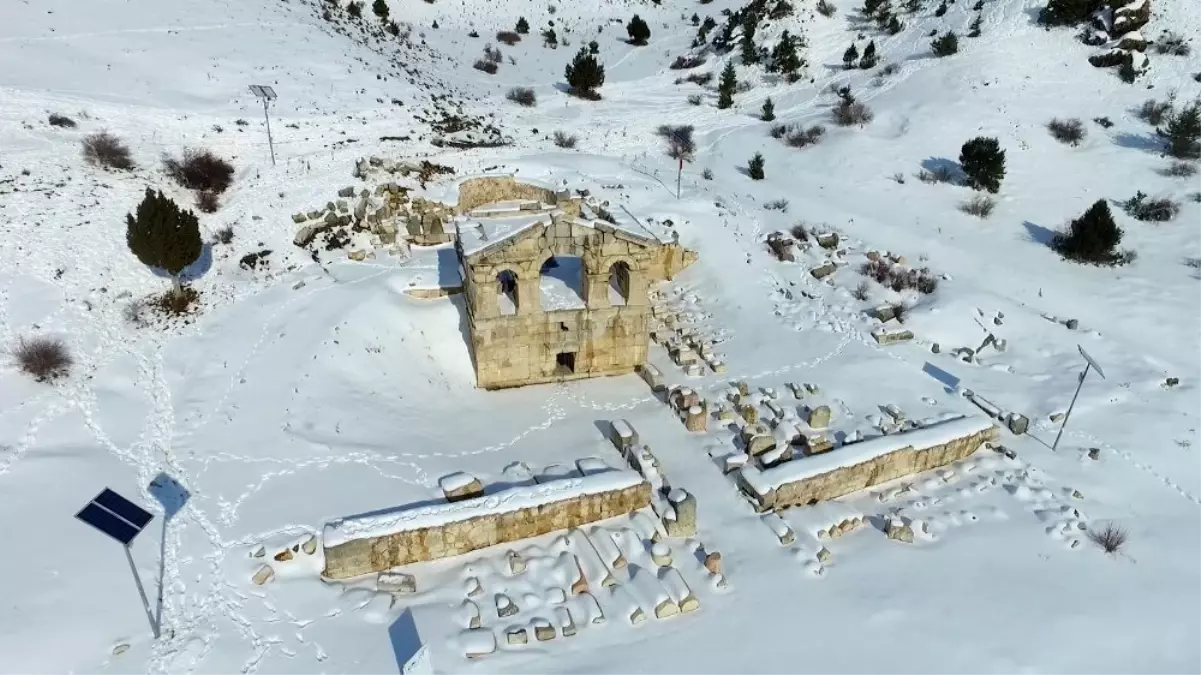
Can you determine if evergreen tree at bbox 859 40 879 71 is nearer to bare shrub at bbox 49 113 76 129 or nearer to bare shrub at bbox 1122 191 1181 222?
bare shrub at bbox 1122 191 1181 222

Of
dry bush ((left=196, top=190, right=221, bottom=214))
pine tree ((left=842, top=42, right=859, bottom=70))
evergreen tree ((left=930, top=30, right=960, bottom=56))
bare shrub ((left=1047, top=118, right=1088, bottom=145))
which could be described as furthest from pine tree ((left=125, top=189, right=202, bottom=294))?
evergreen tree ((left=930, top=30, right=960, bottom=56))

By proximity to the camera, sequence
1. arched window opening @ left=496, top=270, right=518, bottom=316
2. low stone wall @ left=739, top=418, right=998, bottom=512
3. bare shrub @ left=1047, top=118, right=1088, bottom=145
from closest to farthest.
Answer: low stone wall @ left=739, top=418, right=998, bottom=512
arched window opening @ left=496, top=270, right=518, bottom=316
bare shrub @ left=1047, top=118, right=1088, bottom=145

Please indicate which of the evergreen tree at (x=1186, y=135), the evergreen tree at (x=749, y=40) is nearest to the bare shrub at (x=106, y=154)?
the evergreen tree at (x=749, y=40)

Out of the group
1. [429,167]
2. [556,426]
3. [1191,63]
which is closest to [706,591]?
[556,426]

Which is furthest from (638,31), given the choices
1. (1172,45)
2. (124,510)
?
(124,510)

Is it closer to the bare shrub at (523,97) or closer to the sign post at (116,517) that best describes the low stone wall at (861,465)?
the sign post at (116,517)

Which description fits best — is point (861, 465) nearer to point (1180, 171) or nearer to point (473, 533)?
point (473, 533)

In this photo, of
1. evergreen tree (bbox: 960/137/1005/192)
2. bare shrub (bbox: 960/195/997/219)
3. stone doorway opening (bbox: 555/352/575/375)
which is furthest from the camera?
evergreen tree (bbox: 960/137/1005/192)
